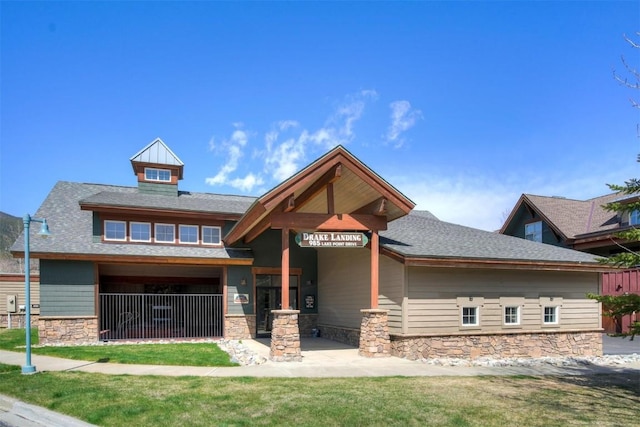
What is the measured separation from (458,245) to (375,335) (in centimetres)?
398

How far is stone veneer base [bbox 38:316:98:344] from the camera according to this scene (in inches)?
616

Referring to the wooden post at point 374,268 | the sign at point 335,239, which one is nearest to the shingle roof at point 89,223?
the sign at point 335,239

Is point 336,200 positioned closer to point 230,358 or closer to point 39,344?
point 230,358

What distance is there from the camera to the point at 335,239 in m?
12.9

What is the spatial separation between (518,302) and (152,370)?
1032 centimetres

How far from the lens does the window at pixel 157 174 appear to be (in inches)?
829

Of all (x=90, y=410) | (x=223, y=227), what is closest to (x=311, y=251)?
(x=223, y=227)

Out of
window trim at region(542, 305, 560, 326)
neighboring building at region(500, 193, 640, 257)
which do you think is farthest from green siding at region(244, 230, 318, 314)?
neighboring building at region(500, 193, 640, 257)

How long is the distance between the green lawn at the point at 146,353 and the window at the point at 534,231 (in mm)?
20322

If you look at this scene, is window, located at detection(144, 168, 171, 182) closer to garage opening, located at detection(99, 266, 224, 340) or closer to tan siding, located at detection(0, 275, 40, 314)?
garage opening, located at detection(99, 266, 224, 340)

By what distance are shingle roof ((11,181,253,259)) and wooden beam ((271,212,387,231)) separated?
563 cm

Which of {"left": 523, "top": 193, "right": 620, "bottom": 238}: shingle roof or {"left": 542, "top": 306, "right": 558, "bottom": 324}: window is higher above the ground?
{"left": 523, "top": 193, "right": 620, "bottom": 238}: shingle roof

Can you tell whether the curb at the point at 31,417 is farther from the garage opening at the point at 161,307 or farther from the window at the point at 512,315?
the window at the point at 512,315

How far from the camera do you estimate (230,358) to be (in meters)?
12.3
